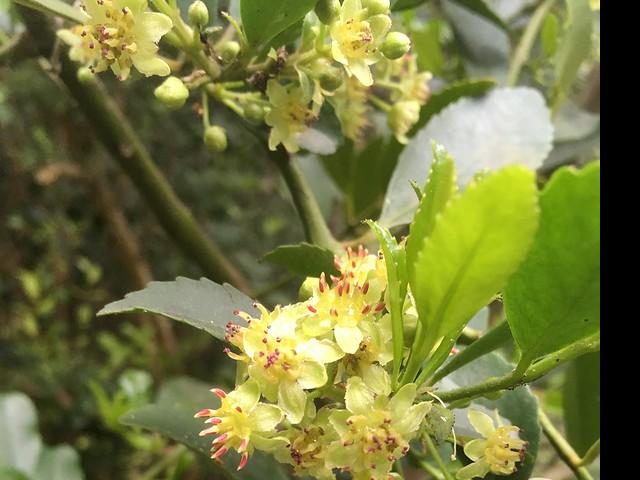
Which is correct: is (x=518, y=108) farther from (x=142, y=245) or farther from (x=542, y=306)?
(x=142, y=245)

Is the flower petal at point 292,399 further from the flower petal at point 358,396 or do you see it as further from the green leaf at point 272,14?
the green leaf at point 272,14

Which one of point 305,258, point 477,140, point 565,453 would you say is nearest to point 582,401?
point 565,453

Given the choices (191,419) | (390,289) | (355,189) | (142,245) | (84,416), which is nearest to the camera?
(390,289)

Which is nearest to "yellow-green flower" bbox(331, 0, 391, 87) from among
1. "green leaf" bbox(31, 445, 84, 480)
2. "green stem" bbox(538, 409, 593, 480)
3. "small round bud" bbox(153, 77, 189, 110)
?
"small round bud" bbox(153, 77, 189, 110)

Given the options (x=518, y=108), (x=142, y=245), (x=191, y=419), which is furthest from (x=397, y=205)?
(x=142, y=245)

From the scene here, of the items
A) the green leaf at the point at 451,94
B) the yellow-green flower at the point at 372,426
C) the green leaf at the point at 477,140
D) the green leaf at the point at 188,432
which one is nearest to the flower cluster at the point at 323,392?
the yellow-green flower at the point at 372,426

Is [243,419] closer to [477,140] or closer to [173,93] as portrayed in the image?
[173,93]

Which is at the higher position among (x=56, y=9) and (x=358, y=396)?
(x=56, y=9)
